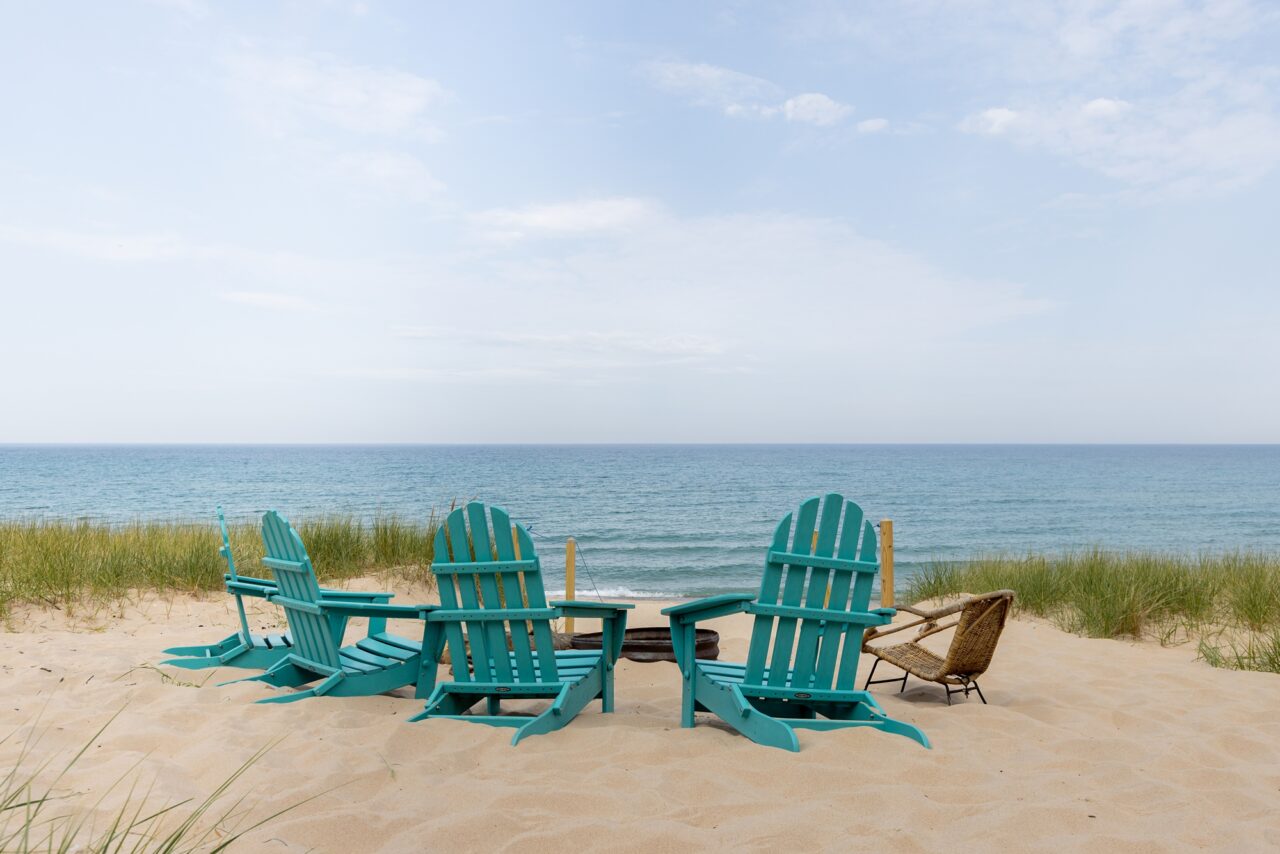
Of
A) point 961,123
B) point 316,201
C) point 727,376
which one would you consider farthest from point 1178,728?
point 727,376

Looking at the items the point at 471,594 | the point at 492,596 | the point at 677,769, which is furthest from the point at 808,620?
the point at 471,594

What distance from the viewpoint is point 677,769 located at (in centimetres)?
314

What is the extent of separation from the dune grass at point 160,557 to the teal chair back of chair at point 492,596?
4.98 meters

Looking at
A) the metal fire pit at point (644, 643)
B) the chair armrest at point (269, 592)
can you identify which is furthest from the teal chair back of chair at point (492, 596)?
the metal fire pit at point (644, 643)

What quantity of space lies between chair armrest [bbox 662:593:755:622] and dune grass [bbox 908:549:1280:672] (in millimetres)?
3989

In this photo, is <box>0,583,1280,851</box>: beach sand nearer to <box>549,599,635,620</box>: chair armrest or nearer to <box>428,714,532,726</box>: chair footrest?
<box>428,714,532,726</box>: chair footrest

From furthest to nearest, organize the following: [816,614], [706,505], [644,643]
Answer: [706,505]
[644,643]
[816,614]

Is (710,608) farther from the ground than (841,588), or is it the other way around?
(841,588)

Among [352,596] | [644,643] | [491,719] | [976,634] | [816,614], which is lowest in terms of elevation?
[644,643]

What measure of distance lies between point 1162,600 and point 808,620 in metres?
5.26

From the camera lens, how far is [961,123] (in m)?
17.2

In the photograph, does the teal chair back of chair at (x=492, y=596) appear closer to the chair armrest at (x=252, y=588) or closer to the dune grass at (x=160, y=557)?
Answer: the chair armrest at (x=252, y=588)

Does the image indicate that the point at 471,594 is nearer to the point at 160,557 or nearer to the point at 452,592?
the point at 452,592

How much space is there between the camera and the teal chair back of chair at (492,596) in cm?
374
